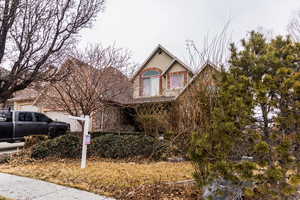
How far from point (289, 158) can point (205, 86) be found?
9.32 feet

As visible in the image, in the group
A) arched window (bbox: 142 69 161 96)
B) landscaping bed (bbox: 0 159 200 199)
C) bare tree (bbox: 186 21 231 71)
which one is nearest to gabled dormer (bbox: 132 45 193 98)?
arched window (bbox: 142 69 161 96)

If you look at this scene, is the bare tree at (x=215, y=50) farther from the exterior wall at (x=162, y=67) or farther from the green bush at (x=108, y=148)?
the exterior wall at (x=162, y=67)

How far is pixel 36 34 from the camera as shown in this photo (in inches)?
184

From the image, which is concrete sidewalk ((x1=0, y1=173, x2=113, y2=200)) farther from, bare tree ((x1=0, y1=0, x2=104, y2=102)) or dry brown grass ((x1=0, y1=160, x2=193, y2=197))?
bare tree ((x1=0, y1=0, x2=104, y2=102))

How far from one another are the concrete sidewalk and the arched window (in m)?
12.6

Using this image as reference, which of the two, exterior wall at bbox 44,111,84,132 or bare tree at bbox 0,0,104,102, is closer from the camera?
bare tree at bbox 0,0,104,102

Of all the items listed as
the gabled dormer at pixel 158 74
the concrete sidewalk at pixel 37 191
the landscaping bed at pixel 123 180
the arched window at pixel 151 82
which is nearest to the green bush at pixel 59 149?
the landscaping bed at pixel 123 180

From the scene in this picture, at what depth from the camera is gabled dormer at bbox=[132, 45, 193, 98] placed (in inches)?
664

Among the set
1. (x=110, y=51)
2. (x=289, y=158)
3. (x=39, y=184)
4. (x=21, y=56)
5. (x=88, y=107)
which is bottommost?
(x=39, y=184)

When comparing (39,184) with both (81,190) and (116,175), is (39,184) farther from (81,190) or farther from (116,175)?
(116,175)

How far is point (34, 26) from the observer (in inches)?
180

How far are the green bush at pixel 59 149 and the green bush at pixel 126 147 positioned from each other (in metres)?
0.75

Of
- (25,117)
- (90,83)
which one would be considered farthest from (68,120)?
(90,83)

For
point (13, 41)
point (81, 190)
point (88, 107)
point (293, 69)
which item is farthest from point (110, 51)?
point (293, 69)
